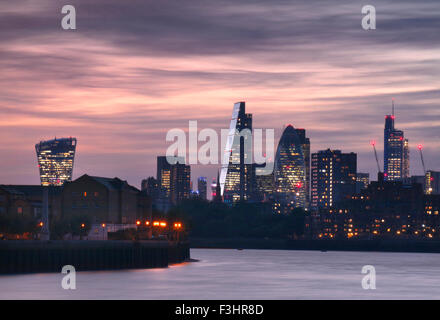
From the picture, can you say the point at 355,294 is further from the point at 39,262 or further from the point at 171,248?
the point at 171,248

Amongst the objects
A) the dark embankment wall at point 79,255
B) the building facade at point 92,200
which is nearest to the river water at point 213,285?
the dark embankment wall at point 79,255

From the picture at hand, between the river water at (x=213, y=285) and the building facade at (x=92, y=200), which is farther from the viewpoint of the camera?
the building facade at (x=92, y=200)

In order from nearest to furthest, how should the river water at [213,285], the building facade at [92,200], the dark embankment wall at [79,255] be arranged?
the river water at [213,285]
the dark embankment wall at [79,255]
the building facade at [92,200]

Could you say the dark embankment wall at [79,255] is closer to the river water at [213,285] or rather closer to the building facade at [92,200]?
the river water at [213,285]

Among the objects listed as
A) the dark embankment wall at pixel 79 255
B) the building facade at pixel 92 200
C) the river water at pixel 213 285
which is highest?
the building facade at pixel 92 200

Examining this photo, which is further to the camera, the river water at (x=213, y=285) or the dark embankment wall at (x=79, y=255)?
the dark embankment wall at (x=79, y=255)

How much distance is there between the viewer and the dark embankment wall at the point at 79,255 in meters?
127

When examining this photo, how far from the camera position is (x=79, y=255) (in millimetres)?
135375

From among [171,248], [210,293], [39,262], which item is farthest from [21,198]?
[210,293]

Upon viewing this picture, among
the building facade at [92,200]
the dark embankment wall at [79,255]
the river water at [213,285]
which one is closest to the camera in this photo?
the river water at [213,285]

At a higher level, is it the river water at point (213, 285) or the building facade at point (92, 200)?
the building facade at point (92, 200)
